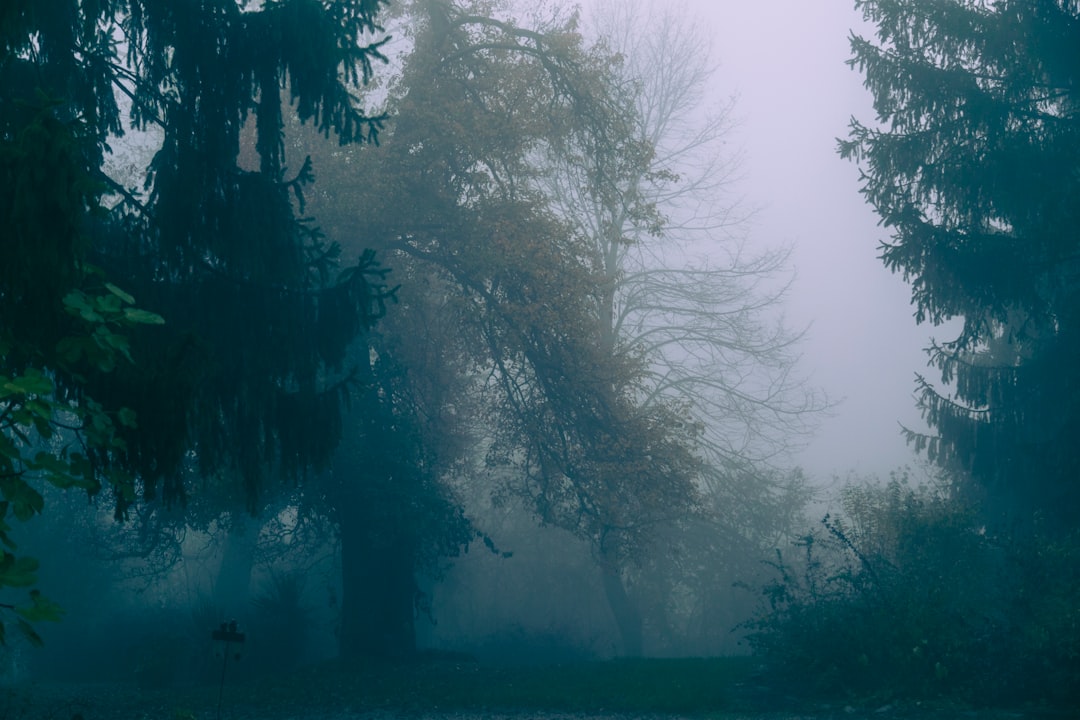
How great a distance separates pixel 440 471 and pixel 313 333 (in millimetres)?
11314

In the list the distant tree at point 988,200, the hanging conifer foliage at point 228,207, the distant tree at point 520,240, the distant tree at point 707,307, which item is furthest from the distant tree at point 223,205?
Answer: the distant tree at point 707,307

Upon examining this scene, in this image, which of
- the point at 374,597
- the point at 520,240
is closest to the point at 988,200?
→ the point at 520,240

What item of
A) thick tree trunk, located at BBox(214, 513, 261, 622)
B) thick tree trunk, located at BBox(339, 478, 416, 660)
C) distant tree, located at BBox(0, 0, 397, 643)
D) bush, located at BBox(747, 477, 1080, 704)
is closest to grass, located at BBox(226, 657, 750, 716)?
thick tree trunk, located at BBox(339, 478, 416, 660)

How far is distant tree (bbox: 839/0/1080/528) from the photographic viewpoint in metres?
15.5

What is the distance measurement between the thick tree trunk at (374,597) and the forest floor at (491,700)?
3.45 ft

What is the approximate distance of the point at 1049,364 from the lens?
53.8ft

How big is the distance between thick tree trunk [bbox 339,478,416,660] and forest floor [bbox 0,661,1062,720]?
1.05 metres

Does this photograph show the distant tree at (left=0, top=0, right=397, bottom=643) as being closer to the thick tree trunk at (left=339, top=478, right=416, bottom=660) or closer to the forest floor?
the forest floor

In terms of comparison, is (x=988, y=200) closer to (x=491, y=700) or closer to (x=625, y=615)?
(x=491, y=700)

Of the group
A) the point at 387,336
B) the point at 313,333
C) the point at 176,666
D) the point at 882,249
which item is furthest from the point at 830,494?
the point at 313,333

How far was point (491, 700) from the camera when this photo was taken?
11625 millimetres

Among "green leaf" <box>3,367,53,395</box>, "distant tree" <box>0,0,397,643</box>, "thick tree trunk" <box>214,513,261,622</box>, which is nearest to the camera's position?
"green leaf" <box>3,367,53,395</box>

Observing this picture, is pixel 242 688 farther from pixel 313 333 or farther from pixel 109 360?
pixel 109 360

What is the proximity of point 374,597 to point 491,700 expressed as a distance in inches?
218
